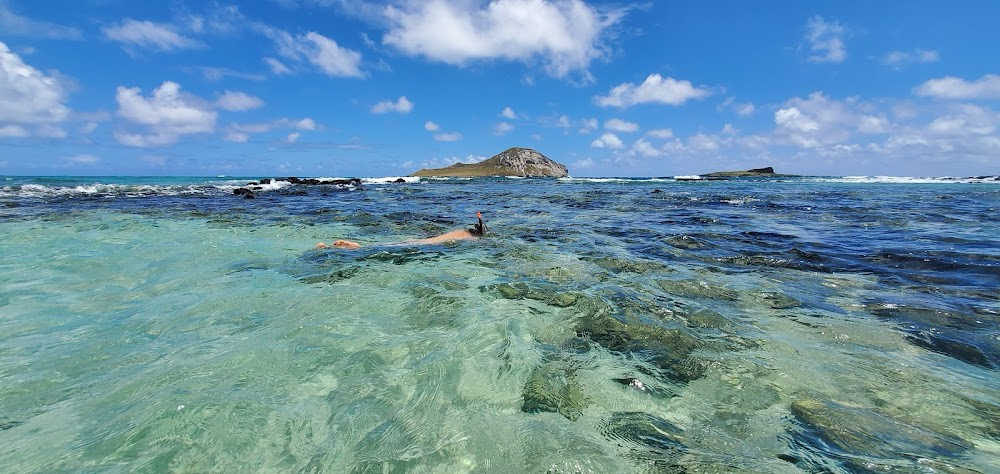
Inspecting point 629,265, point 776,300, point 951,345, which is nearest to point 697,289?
point 776,300

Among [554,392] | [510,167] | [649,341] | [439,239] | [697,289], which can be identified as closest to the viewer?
[554,392]

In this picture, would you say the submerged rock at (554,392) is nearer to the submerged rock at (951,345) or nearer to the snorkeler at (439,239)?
the submerged rock at (951,345)

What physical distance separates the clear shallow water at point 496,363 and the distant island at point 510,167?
8809cm

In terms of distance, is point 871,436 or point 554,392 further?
point 554,392

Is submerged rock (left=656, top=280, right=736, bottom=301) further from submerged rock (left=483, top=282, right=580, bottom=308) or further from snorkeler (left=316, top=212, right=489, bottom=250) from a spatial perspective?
snorkeler (left=316, top=212, right=489, bottom=250)

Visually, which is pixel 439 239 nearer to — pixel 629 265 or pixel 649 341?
pixel 629 265

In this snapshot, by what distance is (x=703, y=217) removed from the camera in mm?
16062

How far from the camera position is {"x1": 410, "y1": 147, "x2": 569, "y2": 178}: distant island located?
318 feet

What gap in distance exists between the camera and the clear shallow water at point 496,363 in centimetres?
277

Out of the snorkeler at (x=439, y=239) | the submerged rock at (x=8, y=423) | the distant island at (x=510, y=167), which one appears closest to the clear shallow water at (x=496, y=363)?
the submerged rock at (x=8, y=423)

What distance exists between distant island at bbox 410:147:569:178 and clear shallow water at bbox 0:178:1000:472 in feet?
289

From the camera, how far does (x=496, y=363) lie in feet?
13.2

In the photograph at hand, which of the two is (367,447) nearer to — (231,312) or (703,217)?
(231,312)

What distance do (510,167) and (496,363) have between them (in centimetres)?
9726
